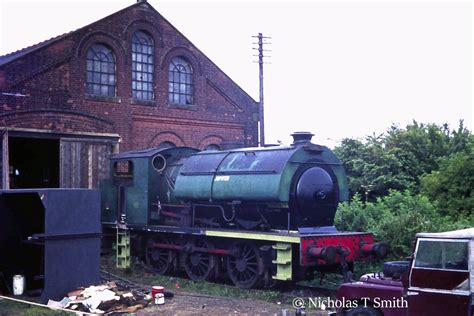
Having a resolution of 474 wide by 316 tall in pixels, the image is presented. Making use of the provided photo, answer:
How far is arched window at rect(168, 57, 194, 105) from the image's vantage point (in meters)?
21.6

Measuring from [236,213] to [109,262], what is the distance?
4.86 m

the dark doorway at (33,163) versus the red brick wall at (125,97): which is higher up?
the red brick wall at (125,97)

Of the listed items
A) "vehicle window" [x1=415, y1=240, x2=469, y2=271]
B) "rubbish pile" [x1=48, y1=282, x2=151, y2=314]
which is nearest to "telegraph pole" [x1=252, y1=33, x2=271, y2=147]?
"rubbish pile" [x1=48, y1=282, x2=151, y2=314]

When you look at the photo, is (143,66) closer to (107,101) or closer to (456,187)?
(107,101)

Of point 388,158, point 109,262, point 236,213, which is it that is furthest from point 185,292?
point 388,158

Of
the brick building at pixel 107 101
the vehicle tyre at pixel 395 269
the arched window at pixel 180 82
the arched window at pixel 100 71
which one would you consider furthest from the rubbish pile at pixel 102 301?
the arched window at pixel 180 82

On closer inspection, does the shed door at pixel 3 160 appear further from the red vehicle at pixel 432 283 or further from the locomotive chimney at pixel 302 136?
the red vehicle at pixel 432 283

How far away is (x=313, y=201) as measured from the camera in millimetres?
11797

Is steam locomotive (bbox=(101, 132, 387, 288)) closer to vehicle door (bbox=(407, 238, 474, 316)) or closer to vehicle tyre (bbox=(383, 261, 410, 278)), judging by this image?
vehicle tyre (bbox=(383, 261, 410, 278))

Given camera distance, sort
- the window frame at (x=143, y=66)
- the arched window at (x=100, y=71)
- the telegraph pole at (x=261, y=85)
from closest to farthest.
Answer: the arched window at (x=100, y=71) → the window frame at (x=143, y=66) → the telegraph pole at (x=261, y=85)

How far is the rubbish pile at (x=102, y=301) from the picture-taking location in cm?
977

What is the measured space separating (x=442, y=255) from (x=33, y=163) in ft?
58.9

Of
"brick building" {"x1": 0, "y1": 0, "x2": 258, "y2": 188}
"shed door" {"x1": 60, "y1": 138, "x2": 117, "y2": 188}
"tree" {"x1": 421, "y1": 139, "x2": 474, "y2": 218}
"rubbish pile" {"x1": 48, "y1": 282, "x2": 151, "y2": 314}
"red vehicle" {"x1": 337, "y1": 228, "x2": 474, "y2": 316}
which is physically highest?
"brick building" {"x1": 0, "y1": 0, "x2": 258, "y2": 188}

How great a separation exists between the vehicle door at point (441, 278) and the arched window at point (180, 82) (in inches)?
606
